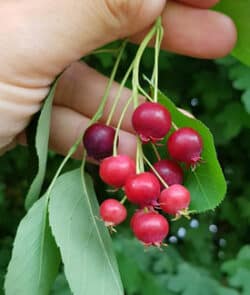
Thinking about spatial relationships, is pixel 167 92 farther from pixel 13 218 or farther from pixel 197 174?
pixel 197 174

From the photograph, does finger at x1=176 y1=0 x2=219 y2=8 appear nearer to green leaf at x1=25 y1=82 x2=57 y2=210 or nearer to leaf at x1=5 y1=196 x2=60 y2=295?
green leaf at x1=25 y1=82 x2=57 y2=210

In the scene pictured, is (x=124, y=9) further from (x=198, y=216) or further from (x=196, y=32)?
(x=198, y=216)

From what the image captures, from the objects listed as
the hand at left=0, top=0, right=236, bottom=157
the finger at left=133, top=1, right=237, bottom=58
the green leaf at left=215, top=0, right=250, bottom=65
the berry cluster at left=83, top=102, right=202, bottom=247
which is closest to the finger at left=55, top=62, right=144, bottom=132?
the hand at left=0, top=0, right=236, bottom=157

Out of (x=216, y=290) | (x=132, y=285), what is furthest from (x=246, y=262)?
(x=132, y=285)

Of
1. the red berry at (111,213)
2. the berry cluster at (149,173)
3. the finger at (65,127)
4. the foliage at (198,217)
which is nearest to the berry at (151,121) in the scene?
the berry cluster at (149,173)

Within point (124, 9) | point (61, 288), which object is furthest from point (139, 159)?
point (61, 288)

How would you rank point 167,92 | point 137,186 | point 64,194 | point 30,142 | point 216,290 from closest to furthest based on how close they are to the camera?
1. point 137,186
2. point 64,194
3. point 30,142
4. point 216,290
5. point 167,92
